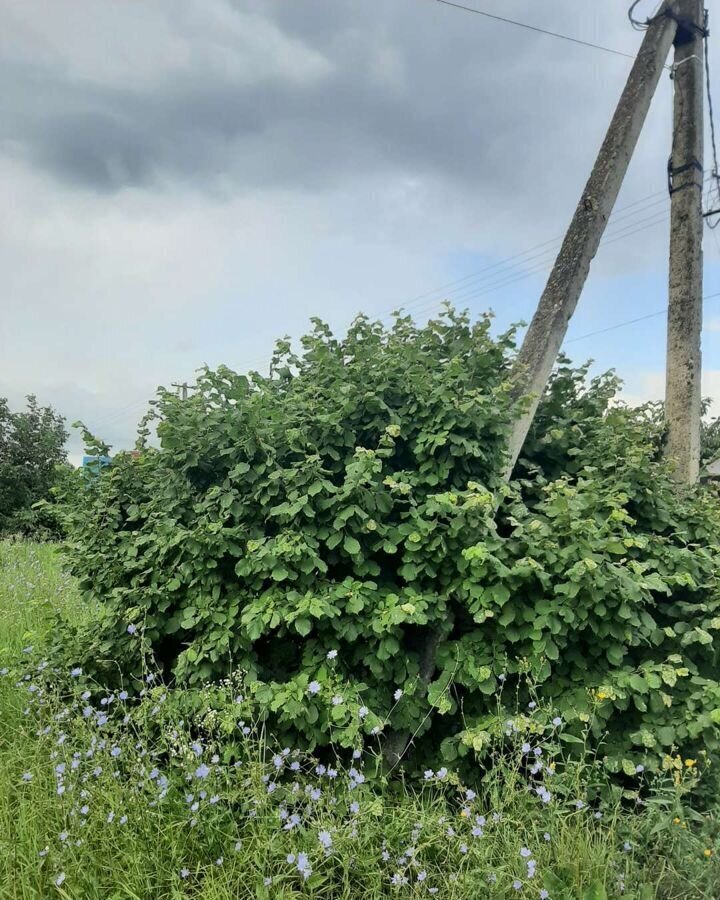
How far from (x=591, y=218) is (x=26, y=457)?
16.9 meters

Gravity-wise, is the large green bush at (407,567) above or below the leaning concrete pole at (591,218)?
below

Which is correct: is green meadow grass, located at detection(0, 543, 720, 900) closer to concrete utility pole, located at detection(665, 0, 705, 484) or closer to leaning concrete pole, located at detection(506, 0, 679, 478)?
leaning concrete pole, located at detection(506, 0, 679, 478)

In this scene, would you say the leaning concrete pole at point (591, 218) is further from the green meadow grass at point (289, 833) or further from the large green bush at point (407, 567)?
the green meadow grass at point (289, 833)

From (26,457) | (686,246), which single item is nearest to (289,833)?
(686,246)

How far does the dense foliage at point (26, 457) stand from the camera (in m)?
16.2

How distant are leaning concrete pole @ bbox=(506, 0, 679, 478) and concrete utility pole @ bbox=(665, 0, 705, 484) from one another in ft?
1.24

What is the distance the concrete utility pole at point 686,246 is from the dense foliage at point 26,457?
15221 mm

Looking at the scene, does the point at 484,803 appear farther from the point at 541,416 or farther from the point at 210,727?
the point at 541,416

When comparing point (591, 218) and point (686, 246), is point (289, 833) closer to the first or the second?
point (591, 218)

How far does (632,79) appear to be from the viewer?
13.0ft

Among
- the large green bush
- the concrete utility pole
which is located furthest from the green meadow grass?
the concrete utility pole

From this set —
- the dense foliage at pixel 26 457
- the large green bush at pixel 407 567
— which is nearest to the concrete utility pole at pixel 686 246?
the large green bush at pixel 407 567

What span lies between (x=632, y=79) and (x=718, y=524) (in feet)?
9.40

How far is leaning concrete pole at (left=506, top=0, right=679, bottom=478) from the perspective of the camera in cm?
357
